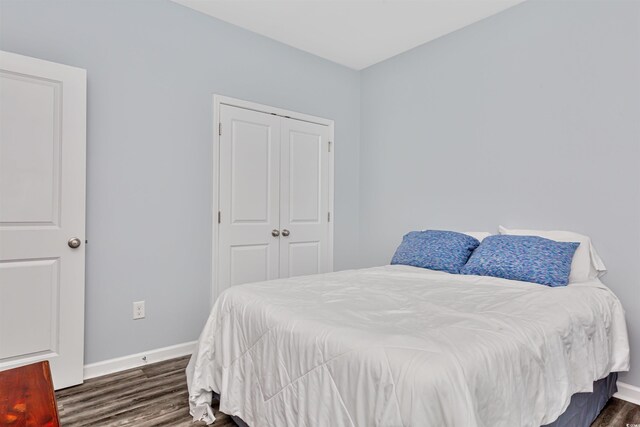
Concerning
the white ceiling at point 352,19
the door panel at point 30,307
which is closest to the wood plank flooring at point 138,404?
the door panel at point 30,307

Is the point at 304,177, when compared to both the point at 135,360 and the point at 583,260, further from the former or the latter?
the point at 583,260

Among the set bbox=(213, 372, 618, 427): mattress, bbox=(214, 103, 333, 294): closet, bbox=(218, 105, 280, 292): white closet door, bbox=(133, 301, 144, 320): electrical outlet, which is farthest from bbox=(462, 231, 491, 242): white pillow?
bbox=(133, 301, 144, 320): electrical outlet

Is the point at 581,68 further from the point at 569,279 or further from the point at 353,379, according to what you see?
the point at 353,379

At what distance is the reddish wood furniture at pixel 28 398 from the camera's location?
95 centimetres

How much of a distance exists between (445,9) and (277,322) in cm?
264

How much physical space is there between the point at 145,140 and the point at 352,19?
1.85 meters

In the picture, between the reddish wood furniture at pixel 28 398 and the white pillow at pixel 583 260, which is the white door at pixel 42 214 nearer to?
the reddish wood furniture at pixel 28 398

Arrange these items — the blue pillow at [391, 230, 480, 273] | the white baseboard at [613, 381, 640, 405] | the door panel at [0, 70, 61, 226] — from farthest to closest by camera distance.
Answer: the blue pillow at [391, 230, 480, 273], the white baseboard at [613, 381, 640, 405], the door panel at [0, 70, 61, 226]

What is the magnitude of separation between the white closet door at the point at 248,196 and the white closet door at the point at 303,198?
0.10 metres

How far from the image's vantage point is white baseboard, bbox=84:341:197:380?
2.46 meters

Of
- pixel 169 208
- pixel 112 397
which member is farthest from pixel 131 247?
pixel 112 397

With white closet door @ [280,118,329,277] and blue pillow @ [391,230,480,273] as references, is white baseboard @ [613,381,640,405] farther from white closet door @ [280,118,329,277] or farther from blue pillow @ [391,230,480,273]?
white closet door @ [280,118,329,277]

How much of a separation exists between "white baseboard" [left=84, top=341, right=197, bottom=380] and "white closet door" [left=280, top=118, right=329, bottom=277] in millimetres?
Result: 1044

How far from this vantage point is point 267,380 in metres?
1.58
